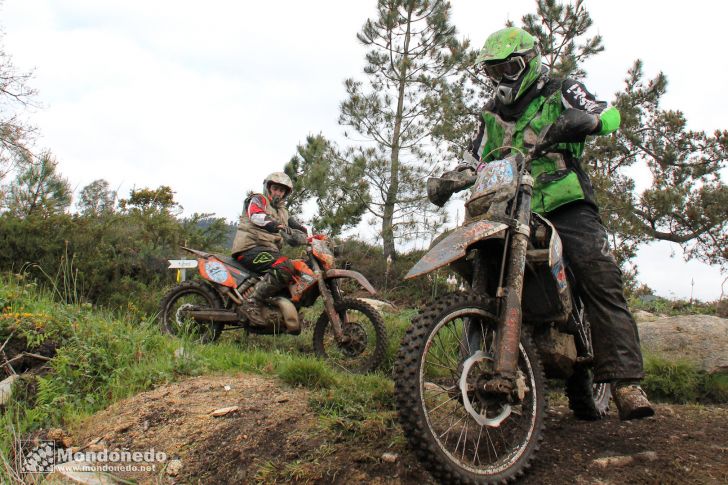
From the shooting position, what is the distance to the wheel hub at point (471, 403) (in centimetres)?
269

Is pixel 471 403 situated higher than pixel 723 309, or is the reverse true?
pixel 723 309

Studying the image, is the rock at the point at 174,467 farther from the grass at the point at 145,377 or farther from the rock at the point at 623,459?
the rock at the point at 623,459

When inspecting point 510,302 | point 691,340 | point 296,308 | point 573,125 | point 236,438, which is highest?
point 573,125

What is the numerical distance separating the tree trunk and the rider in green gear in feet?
36.2

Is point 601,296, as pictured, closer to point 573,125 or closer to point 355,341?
point 573,125

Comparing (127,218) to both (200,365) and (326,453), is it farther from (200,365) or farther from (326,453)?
(326,453)

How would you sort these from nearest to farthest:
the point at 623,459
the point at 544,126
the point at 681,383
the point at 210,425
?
the point at 623,459, the point at 544,126, the point at 210,425, the point at 681,383

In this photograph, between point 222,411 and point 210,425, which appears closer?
point 210,425

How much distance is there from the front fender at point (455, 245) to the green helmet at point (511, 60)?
105 cm

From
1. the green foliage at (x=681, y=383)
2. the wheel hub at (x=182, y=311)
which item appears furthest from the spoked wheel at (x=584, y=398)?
the wheel hub at (x=182, y=311)

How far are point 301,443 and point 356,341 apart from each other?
9.99 ft

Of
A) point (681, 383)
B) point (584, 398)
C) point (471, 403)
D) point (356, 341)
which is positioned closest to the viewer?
point (471, 403)

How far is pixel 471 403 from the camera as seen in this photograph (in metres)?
2.81

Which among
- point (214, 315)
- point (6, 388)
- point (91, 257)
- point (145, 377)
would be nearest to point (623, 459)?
point (145, 377)
